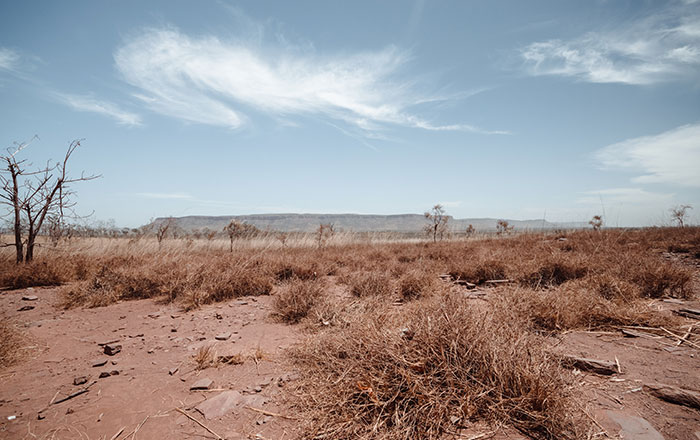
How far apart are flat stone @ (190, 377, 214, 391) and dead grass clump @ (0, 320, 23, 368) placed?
214 cm

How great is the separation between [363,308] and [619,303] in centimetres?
348

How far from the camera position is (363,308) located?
3.98 metres

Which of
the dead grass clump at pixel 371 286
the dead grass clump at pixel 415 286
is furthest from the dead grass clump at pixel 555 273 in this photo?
the dead grass clump at pixel 371 286

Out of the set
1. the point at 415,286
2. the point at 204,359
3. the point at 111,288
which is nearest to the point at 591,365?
the point at 415,286

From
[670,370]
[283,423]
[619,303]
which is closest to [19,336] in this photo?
[283,423]

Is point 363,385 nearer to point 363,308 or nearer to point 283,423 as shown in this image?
point 283,423

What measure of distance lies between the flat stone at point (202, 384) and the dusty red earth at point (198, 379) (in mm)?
48

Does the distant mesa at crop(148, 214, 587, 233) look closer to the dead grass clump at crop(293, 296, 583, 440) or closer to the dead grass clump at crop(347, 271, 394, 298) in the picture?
the dead grass clump at crop(347, 271, 394, 298)

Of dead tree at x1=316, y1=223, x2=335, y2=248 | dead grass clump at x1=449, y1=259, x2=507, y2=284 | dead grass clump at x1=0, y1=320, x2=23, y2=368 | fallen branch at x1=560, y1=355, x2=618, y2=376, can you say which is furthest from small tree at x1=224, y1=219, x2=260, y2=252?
fallen branch at x1=560, y1=355, x2=618, y2=376

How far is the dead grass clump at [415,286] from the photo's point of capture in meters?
4.91

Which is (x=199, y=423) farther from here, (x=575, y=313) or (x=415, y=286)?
(x=575, y=313)

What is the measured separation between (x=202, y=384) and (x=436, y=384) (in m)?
2.06

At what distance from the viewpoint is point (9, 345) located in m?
3.04

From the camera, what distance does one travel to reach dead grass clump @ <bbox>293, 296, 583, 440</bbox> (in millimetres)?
1725
